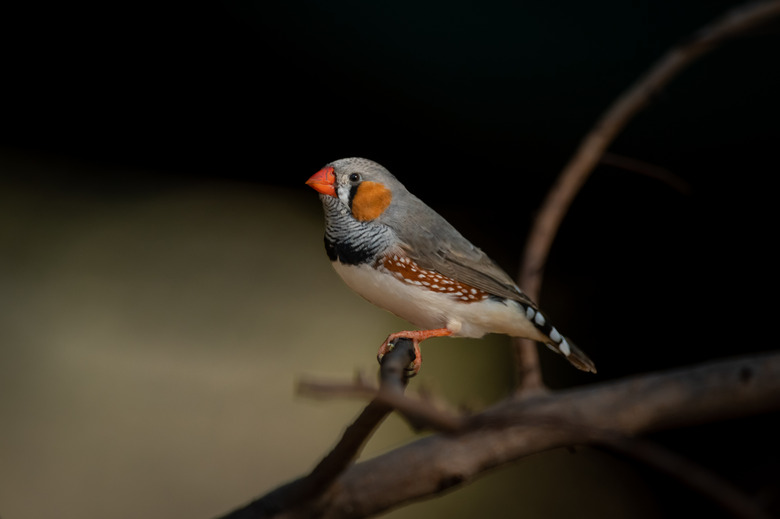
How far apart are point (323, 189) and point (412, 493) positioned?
1.09 ft

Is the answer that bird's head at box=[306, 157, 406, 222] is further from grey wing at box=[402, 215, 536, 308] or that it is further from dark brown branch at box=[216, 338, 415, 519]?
dark brown branch at box=[216, 338, 415, 519]

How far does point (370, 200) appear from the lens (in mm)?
912

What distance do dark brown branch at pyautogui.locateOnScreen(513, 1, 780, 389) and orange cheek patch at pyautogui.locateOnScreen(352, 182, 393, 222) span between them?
0.68ft

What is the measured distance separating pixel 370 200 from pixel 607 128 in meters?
0.30

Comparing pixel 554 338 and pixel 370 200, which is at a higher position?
pixel 370 200

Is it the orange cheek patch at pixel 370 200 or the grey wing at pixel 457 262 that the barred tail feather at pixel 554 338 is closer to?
the grey wing at pixel 457 262

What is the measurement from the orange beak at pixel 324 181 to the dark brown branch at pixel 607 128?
0.28 meters

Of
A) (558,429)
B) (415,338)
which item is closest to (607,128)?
(415,338)

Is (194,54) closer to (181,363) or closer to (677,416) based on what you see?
(181,363)

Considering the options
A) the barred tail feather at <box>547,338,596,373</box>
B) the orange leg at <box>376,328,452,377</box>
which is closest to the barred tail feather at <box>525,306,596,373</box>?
the barred tail feather at <box>547,338,596,373</box>

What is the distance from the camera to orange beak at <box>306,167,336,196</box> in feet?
2.81

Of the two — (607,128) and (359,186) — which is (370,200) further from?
(607,128)

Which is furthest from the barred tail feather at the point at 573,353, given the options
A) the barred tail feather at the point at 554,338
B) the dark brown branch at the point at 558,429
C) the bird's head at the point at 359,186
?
the bird's head at the point at 359,186

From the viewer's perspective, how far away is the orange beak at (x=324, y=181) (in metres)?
0.86
